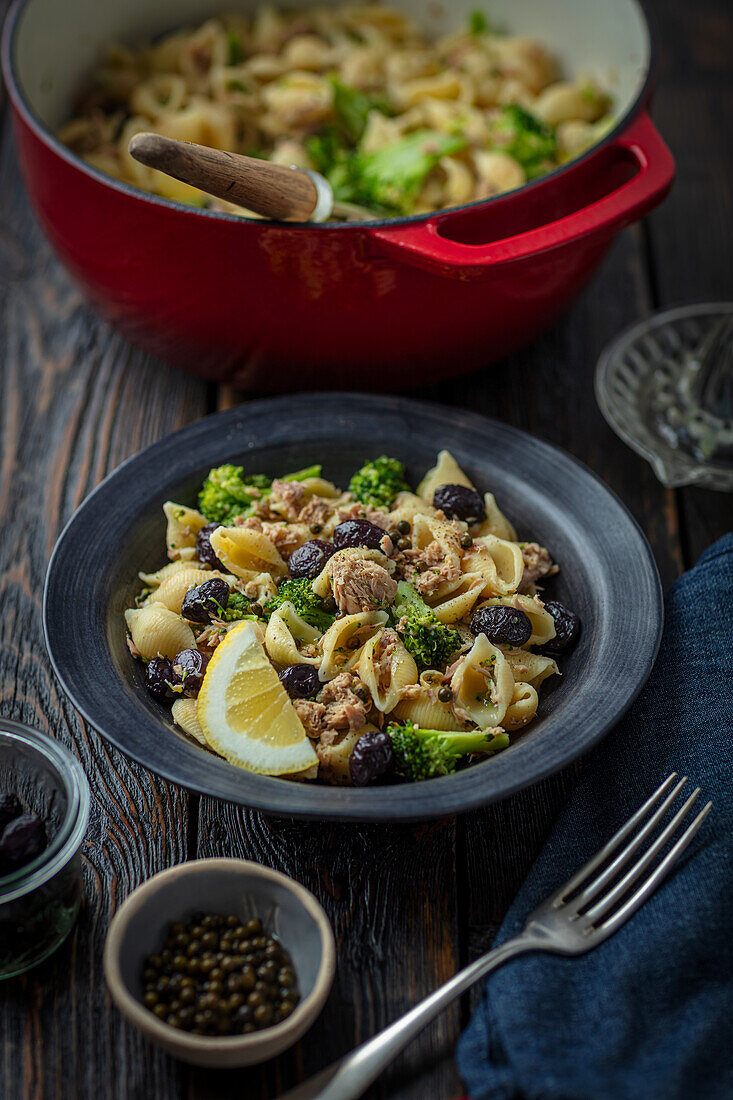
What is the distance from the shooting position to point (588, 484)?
8.72 feet

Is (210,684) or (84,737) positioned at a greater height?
(210,684)

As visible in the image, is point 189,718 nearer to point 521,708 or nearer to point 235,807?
point 235,807

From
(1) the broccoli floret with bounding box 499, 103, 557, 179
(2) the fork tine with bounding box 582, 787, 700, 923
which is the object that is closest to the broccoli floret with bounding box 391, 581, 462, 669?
(2) the fork tine with bounding box 582, 787, 700, 923

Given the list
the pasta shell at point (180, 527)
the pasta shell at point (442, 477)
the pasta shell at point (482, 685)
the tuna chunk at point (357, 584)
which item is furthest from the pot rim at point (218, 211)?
the pasta shell at point (482, 685)

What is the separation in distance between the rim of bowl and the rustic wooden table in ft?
0.88

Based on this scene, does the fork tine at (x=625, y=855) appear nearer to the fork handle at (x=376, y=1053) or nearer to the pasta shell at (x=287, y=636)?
the fork handle at (x=376, y=1053)

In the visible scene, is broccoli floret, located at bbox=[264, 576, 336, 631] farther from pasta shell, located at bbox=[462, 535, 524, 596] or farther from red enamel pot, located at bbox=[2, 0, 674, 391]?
red enamel pot, located at bbox=[2, 0, 674, 391]

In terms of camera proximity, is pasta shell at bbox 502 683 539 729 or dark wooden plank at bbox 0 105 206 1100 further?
pasta shell at bbox 502 683 539 729

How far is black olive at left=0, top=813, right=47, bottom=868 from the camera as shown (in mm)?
1963

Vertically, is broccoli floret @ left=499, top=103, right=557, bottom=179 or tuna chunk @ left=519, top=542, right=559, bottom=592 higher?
broccoli floret @ left=499, top=103, right=557, bottom=179

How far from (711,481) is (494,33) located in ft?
6.53

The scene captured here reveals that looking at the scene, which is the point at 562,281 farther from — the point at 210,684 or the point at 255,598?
the point at 210,684

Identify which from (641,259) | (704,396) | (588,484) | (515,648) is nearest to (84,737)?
(515,648)

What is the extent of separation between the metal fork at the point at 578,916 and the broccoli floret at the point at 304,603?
77 cm
